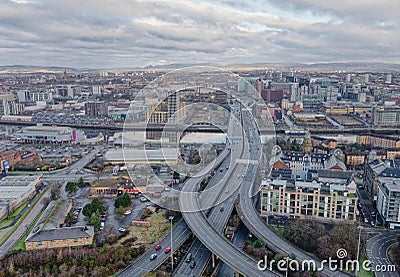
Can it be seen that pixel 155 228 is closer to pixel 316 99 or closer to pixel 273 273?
pixel 273 273

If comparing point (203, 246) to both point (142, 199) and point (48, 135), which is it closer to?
point (142, 199)

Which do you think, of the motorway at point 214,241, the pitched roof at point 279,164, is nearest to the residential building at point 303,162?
the pitched roof at point 279,164

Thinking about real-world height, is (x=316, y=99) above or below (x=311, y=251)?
above

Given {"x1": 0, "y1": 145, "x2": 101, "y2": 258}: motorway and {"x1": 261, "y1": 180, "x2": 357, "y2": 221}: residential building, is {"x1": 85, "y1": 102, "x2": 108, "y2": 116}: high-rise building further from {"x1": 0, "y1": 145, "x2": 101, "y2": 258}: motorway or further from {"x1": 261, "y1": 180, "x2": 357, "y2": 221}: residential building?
{"x1": 261, "y1": 180, "x2": 357, "y2": 221}: residential building

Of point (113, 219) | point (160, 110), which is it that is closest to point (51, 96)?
point (160, 110)

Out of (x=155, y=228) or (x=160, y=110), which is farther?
(x=160, y=110)

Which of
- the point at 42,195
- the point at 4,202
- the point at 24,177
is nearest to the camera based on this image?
the point at 4,202

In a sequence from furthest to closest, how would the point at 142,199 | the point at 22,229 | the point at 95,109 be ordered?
the point at 95,109 < the point at 142,199 < the point at 22,229

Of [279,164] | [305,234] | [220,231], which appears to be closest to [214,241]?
[220,231]
